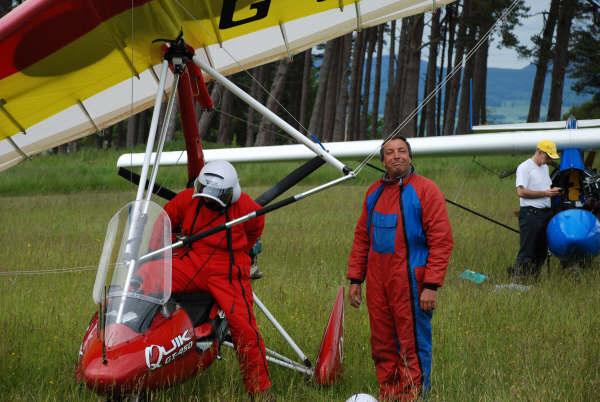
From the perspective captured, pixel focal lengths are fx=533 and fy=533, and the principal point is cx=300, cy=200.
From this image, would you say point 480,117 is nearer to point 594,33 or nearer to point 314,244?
point 594,33

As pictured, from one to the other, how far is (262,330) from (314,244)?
14.9 feet

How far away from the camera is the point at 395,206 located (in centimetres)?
386

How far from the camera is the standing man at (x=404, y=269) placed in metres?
3.72

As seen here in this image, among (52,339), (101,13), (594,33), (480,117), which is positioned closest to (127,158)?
(52,339)

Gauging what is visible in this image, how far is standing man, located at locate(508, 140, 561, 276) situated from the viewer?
7098 mm

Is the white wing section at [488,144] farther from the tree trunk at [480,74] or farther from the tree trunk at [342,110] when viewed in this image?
the tree trunk at [480,74]

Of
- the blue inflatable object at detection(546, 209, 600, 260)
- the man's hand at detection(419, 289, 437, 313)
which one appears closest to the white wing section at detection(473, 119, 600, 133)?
the blue inflatable object at detection(546, 209, 600, 260)

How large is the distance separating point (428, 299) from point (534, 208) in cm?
440

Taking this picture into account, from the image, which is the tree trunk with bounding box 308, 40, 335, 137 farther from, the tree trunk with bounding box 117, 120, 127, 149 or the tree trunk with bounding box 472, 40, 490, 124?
the tree trunk with bounding box 117, 120, 127, 149

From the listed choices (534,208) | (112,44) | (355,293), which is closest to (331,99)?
(534,208)

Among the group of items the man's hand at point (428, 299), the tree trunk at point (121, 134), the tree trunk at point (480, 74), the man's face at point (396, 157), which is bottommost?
the man's hand at point (428, 299)

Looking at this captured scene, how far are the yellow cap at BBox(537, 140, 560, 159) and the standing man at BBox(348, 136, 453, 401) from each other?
3.80 metres

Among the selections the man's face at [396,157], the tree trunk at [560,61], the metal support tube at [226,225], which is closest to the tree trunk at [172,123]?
the man's face at [396,157]

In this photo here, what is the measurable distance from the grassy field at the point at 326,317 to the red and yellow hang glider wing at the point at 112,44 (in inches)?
77.5
